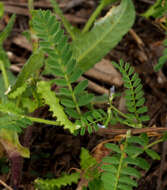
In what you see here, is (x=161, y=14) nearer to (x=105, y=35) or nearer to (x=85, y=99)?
(x=105, y=35)

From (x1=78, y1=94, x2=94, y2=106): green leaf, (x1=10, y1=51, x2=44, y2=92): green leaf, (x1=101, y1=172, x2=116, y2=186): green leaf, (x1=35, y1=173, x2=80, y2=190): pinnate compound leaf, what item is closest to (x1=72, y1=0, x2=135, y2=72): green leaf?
(x1=10, y1=51, x2=44, y2=92): green leaf

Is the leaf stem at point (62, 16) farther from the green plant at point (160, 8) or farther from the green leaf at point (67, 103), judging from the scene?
the green leaf at point (67, 103)

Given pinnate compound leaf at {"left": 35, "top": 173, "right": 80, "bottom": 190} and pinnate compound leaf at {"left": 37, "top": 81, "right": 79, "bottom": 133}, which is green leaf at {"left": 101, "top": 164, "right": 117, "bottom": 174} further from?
pinnate compound leaf at {"left": 35, "top": 173, "right": 80, "bottom": 190}

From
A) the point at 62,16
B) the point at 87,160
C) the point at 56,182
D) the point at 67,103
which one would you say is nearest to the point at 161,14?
the point at 62,16

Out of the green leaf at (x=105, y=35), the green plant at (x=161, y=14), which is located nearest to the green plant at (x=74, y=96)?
the green leaf at (x=105, y=35)

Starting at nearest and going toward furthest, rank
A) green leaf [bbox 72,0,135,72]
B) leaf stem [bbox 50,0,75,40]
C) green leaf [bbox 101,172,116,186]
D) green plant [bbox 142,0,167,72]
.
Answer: green leaf [bbox 101,172,116,186]
green plant [bbox 142,0,167,72]
green leaf [bbox 72,0,135,72]
leaf stem [bbox 50,0,75,40]

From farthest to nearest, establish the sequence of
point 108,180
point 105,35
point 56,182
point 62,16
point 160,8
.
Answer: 1. point 62,16
2. point 105,35
3. point 160,8
4. point 56,182
5. point 108,180
